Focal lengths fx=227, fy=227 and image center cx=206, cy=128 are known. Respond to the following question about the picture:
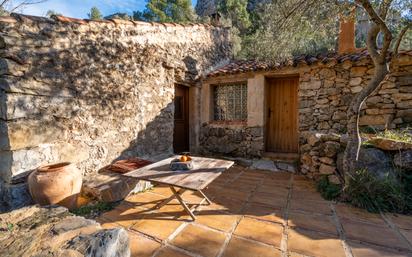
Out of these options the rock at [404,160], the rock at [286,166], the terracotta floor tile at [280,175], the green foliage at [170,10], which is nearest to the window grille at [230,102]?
the rock at [286,166]

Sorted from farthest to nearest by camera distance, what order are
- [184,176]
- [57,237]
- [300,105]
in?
[300,105]
[184,176]
[57,237]

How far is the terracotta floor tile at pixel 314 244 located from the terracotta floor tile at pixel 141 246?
1.27 m

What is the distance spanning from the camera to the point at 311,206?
3061mm

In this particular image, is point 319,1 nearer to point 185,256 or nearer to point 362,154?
point 362,154

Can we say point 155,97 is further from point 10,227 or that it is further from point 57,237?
point 57,237

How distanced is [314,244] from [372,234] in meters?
0.72

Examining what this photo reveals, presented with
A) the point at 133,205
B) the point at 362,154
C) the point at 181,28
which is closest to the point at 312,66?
the point at 362,154

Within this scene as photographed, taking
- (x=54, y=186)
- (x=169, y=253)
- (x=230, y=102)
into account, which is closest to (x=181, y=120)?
(x=230, y=102)

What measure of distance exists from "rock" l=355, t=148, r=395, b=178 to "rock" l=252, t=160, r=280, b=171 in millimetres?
1899

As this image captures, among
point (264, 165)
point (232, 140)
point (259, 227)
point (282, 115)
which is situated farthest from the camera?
point (232, 140)

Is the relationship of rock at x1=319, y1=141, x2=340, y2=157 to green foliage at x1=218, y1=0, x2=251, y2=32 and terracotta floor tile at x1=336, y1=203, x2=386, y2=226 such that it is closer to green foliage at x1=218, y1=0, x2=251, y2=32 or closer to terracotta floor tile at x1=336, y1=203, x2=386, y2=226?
terracotta floor tile at x1=336, y1=203, x2=386, y2=226

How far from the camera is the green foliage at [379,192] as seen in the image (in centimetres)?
289

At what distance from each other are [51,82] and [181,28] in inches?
136

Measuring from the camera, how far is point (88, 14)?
16.7m
